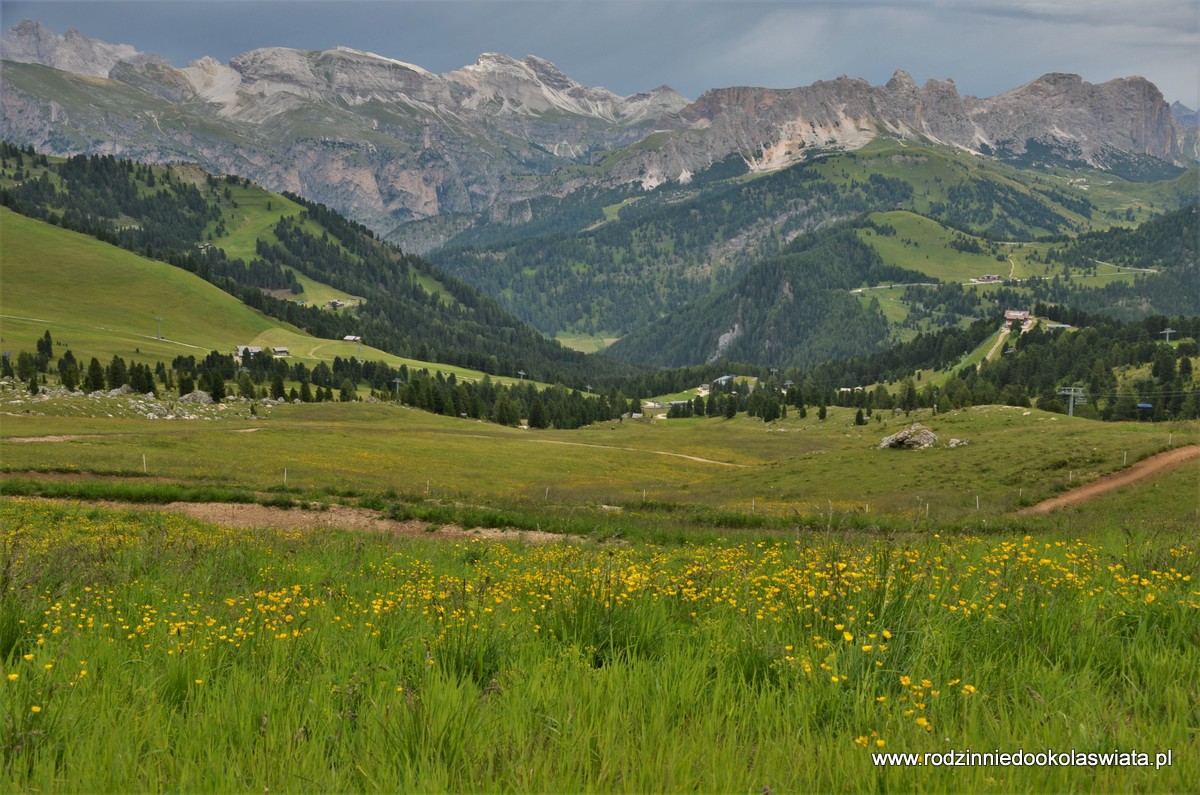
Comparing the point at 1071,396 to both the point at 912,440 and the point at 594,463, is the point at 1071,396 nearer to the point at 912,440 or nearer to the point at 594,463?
the point at 912,440

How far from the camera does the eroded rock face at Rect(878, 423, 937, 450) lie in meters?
70.2

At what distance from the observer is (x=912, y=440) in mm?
70688

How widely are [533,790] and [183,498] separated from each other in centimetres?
3585

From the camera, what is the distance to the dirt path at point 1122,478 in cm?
4103

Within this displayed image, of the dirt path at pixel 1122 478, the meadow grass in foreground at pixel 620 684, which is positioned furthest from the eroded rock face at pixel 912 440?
the meadow grass in foreground at pixel 620 684

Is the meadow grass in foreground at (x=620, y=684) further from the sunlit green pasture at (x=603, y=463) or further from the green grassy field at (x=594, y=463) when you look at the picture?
the sunlit green pasture at (x=603, y=463)

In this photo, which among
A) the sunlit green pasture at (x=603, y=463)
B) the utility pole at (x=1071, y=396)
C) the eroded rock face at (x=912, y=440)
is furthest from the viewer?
the utility pole at (x=1071, y=396)

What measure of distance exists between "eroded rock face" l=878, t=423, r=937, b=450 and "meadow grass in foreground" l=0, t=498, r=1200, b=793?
67.1 m

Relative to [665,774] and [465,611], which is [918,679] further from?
[465,611]

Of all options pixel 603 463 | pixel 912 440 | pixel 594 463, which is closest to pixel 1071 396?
pixel 912 440

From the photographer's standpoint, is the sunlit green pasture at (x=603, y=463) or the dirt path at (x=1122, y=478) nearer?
the dirt path at (x=1122, y=478)

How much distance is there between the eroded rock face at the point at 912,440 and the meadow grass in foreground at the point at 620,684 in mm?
67105

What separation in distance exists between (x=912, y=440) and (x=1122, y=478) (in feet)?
86.2

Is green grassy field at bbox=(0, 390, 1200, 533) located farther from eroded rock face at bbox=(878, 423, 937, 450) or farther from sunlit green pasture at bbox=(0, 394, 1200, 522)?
eroded rock face at bbox=(878, 423, 937, 450)
